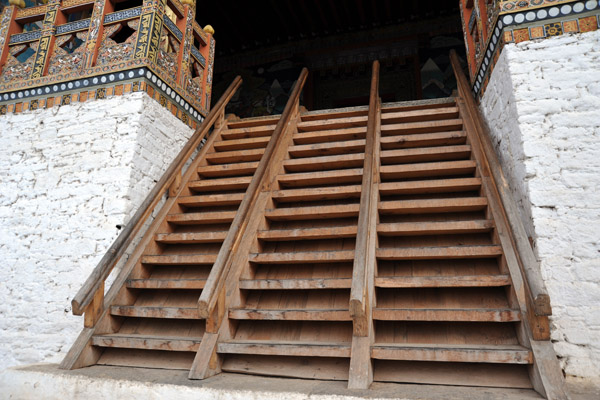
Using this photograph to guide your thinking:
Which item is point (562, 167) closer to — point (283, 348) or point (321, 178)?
point (321, 178)

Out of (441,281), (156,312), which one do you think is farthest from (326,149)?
(156,312)

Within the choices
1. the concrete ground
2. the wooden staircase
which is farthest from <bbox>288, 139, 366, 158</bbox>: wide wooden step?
the concrete ground

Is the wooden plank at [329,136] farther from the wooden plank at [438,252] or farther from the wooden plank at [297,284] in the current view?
the wooden plank at [297,284]

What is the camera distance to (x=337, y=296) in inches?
106

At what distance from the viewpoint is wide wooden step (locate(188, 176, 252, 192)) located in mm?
3887

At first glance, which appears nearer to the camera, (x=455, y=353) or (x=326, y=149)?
(x=455, y=353)

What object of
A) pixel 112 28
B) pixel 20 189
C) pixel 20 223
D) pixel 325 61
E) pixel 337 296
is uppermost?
pixel 325 61

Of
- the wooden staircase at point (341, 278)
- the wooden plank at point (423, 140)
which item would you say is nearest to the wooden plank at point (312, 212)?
the wooden staircase at point (341, 278)

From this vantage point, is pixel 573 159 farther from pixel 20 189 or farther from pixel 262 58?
pixel 262 58

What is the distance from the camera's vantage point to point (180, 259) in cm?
318

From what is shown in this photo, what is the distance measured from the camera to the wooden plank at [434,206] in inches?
119

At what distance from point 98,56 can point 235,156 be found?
5.60ft

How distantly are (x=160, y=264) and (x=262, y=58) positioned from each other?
6.43m

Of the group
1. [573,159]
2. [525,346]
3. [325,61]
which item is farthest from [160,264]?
Answer: [325,61]
